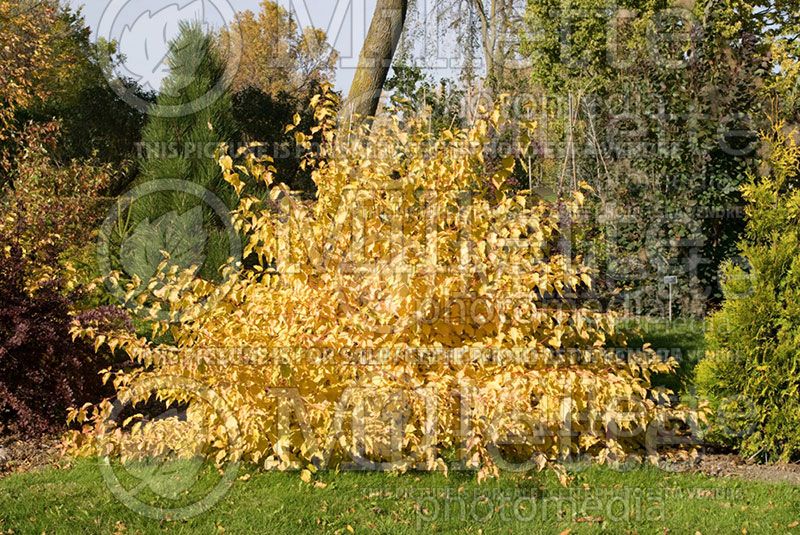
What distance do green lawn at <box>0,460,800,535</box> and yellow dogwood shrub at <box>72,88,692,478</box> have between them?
0.56 feet

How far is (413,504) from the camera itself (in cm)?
392

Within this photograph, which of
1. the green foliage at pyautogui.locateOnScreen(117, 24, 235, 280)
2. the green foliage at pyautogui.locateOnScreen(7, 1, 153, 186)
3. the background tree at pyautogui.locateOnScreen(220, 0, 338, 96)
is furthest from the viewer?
the background tree at pyautogui.locateOnScreen(220, 0, 338, 96)

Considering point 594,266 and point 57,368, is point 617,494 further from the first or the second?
point 594,266

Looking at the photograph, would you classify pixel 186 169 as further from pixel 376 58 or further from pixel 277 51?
pixel 277 51

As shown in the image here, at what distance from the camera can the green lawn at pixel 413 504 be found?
12.1 feet

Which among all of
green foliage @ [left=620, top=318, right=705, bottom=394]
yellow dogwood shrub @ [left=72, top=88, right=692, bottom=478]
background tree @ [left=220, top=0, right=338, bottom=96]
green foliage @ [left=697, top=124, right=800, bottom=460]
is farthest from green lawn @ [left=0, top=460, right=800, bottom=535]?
background tree @ [left=220, top=0, right=338, bottom=96]

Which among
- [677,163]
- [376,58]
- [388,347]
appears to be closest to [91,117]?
[376,58]

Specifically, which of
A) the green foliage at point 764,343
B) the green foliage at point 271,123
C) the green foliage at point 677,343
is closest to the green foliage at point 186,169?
the green foliage at point 677,343

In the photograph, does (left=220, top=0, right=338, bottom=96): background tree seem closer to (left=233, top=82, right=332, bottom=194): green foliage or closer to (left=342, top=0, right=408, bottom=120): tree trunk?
(left=233, top=82, right=332, bottom=194): green foliage

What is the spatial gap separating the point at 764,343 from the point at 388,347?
243 centimetres

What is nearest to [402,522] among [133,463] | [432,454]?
[432,454]

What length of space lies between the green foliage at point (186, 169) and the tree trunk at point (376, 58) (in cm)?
144

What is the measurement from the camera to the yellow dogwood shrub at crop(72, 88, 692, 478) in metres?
4.25

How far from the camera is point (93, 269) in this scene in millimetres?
9219
